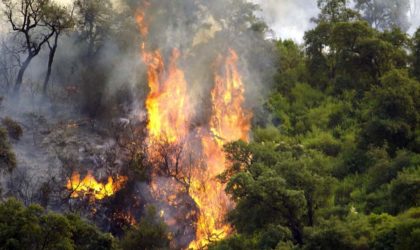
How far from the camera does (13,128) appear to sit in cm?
3238

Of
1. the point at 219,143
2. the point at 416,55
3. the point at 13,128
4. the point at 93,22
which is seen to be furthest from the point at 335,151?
the point at 93,22

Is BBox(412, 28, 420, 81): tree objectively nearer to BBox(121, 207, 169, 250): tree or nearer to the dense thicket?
the dense thicket

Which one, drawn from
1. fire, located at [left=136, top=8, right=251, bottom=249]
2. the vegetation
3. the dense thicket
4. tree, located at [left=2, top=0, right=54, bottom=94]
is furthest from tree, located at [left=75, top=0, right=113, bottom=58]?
the dense thicket

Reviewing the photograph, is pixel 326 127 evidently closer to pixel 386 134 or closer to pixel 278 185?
pixel 386 134

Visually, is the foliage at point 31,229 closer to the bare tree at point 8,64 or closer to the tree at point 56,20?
the tree at point 56,20

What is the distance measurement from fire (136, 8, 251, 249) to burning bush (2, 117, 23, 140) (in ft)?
24.5

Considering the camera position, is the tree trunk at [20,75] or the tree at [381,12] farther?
the tree at [381,12]

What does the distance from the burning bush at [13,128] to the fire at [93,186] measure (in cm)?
458

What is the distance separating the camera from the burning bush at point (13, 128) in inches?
1271

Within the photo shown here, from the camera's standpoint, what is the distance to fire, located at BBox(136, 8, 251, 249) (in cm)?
3078

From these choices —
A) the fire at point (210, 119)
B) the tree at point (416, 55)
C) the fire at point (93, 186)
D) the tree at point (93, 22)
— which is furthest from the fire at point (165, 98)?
the tree at point (416, 55)

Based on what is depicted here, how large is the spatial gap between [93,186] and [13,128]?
610 centimetres

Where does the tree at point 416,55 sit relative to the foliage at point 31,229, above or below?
above

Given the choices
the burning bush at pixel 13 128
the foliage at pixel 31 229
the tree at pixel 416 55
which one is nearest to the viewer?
the foliage at pixel 31 229
